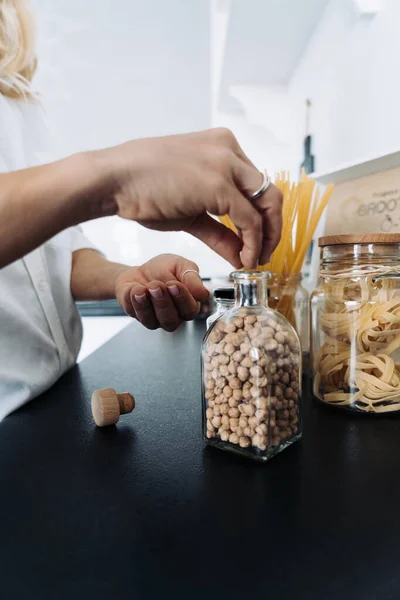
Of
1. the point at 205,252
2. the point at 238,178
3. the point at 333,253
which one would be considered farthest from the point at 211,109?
the point at 238,178

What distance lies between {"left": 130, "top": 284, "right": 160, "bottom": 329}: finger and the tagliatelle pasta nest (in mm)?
242

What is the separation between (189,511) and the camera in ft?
1.27

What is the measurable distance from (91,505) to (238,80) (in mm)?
1751

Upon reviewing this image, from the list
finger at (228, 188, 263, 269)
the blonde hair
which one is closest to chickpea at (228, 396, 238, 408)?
finger at (228, 188, 263, 269)

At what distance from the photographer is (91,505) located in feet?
1.31

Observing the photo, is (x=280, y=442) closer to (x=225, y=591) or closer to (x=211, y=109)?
(x=225, y=591)

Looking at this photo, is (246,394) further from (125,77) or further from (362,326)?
(125,77)

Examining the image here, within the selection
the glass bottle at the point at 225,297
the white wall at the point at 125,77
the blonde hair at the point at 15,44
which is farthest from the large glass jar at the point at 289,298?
the white wall at the point at 125,77

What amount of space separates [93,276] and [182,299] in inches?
14.2

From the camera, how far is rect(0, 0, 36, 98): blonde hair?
2.59ft

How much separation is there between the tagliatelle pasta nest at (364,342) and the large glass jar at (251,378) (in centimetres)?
13

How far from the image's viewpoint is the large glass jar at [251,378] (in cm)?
46

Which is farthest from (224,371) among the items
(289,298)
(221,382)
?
(289,298)

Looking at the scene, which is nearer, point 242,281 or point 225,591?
point 225,591
